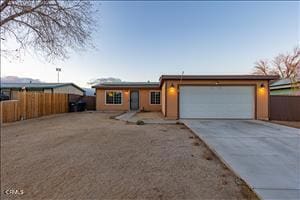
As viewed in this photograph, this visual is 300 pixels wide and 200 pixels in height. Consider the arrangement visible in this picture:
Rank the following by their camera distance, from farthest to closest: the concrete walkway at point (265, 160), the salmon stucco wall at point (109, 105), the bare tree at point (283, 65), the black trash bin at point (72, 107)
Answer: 1. the bare tree at point (283, 65)
2. the black trash bin at point (72, 107)
3. the salmon stucco wall at point (109, 105)
4. the concrete walkway at point (265, 160)

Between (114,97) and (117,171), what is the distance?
18.1 m

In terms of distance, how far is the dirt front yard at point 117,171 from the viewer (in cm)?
354

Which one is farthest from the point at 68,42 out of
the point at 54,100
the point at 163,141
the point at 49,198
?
the point at 54,100

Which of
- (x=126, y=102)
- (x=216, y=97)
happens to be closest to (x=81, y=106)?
(x=126, y=102)

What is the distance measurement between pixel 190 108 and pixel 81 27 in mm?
8573

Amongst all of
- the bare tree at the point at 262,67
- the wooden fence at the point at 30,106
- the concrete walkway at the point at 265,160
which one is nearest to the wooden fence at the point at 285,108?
the concrete walkway at the point at 265,160

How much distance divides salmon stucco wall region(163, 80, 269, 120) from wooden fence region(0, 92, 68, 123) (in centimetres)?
1009

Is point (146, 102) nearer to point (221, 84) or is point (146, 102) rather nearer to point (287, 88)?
point (221, 84)

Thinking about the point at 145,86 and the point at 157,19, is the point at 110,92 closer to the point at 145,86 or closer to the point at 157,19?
the point at 145,86

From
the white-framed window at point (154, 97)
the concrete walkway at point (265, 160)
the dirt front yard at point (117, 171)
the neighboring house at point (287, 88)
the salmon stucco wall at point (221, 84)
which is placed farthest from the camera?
the white-framed window at point (154, 97)

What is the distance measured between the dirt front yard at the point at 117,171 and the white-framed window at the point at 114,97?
589 inches

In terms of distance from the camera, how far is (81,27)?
749 centimetres

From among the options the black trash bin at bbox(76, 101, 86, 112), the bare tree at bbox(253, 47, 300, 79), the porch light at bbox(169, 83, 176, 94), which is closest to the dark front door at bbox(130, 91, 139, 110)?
the black trash bin at bbox(76, 101, 86, 112)

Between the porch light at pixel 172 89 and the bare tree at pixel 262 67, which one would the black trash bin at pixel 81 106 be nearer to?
the porch light at pixel 172 89
